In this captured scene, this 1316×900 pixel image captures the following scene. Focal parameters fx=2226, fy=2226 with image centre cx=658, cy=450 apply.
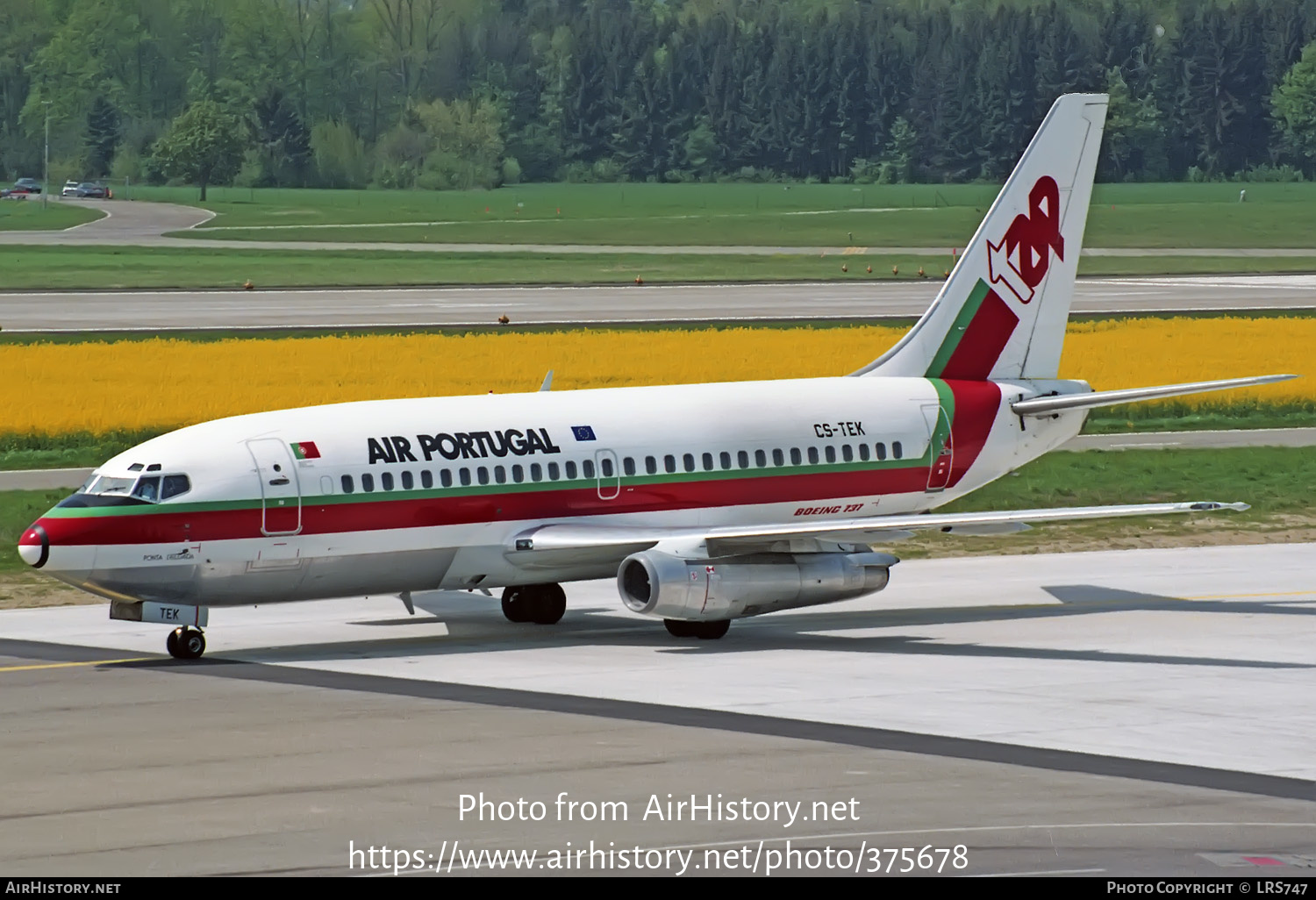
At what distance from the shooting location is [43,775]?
81.5 feet

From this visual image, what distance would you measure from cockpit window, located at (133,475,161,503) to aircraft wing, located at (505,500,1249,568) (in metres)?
5.81

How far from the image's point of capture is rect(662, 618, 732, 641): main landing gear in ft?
119

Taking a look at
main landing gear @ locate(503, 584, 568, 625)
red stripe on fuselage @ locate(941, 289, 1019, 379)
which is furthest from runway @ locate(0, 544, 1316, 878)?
red stripe on fuselage @ locate(941, 289, 1019, 379)

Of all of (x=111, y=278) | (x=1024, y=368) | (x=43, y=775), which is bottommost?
(x=111, y=278)

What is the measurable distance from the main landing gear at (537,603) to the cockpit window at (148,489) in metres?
7.15

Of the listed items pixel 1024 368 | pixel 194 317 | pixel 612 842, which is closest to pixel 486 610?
pixel 1024 368

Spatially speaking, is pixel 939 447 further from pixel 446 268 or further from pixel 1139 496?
pixel 446 268

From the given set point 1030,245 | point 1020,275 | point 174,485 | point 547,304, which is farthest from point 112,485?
point 547,304

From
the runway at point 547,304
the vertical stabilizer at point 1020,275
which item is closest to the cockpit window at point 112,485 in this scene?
the vertical stabilizer at point 1020,275

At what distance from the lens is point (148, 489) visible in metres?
33.5

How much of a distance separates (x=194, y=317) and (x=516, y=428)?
62072 millimetres

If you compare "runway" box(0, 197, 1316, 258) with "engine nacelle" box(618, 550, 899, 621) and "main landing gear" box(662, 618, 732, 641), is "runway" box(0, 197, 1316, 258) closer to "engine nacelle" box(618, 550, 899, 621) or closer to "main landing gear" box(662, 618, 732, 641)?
"engine nacelle" box(618, 550, 899, 621)

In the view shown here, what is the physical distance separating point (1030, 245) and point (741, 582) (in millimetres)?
10991

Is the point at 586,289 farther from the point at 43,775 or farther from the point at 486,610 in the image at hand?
the point at 43,775
